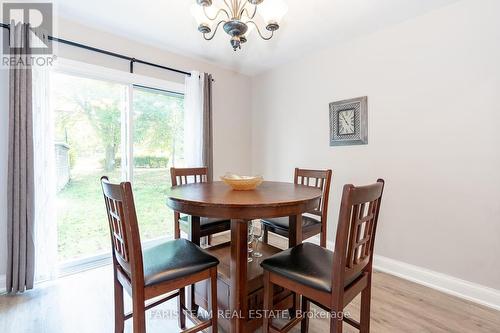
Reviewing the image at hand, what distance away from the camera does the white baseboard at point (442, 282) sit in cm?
186

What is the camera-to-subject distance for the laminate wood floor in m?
1.60

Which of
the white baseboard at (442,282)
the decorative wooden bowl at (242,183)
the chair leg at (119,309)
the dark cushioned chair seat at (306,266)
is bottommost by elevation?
the white baseboard at (442,282)

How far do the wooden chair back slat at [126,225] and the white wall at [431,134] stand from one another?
2.30 meters

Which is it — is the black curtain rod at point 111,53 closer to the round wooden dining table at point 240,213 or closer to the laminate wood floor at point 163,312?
the round wooden dining table at point 240,213

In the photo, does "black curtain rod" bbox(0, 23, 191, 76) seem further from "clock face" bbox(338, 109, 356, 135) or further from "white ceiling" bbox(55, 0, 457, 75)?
"clock face" bbox(338, 109, 356, 135)

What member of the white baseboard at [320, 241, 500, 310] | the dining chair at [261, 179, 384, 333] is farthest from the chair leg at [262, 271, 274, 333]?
the white baseboard at [320, 241, 500, 310]

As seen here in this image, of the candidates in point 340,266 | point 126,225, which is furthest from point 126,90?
point 340,266

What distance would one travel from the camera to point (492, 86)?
184 centimetres

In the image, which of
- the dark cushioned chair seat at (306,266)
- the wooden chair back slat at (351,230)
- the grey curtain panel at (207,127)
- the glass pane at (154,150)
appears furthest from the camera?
the grey curtain panel at (207,127)

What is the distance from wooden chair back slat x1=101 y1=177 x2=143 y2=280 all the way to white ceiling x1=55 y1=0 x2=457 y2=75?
1.75m

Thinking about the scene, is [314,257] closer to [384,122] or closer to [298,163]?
[384,122]

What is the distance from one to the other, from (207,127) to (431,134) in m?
2.37

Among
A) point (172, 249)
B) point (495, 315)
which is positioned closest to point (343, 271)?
point (172, 249)

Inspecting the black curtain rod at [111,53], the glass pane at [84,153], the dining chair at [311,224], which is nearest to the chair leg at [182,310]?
the dining chair at [311,224]
